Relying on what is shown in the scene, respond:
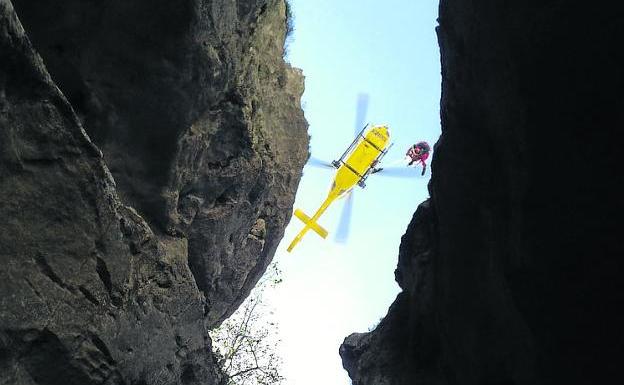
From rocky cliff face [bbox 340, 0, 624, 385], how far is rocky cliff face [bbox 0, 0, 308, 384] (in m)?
5.88

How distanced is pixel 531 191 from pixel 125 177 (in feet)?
29.3

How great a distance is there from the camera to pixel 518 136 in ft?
30.9

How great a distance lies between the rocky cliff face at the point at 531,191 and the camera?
8.50 meters

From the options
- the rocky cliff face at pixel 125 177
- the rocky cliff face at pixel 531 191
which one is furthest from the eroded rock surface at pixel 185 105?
the rocky cliff face at pixel 531 191

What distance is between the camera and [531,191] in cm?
940

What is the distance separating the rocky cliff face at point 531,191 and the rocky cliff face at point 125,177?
5.88m

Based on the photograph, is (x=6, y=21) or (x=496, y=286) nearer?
(x=6, y=21)

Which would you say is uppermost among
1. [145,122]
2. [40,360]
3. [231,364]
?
[231,364]

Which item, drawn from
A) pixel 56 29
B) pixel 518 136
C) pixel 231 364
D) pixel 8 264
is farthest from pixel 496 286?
pixel 231 364

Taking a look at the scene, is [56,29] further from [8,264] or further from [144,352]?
[144,352]

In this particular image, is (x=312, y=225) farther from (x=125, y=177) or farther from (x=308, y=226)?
(x=125, y=177)

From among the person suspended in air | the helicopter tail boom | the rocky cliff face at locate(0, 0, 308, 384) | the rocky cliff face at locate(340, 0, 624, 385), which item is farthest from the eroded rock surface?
the helicopter tail boom

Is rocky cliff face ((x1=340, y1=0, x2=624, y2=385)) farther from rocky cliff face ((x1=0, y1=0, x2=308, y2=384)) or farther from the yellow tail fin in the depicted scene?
the yellow tail fin

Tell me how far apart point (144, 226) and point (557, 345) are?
856 cm
